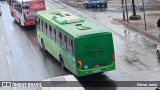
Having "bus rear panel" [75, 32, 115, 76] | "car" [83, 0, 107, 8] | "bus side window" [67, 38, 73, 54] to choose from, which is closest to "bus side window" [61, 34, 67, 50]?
"bus side window" [67, 38, 73, 54]

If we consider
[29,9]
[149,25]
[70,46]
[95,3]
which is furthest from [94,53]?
[95,3]

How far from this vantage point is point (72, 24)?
2380 centimetres

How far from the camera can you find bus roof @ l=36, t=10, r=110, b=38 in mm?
21344

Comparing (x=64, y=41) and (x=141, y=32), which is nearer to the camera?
(x=64, y=41)

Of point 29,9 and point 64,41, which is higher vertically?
point 29,9

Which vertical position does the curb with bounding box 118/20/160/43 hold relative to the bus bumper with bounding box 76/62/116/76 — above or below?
above

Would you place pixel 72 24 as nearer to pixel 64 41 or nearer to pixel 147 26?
pixel 64 41

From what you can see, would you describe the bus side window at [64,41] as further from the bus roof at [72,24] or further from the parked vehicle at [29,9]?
the parked vehicle at [29,9]

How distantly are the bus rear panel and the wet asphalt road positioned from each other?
1.21m

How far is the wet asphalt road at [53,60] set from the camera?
22859 mm

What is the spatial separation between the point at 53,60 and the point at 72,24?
13.5ft

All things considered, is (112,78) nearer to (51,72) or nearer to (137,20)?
(51,72)

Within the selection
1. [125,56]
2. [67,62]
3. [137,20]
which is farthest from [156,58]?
[137,20]

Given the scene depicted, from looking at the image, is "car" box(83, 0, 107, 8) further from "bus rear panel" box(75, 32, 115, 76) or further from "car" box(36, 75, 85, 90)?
"car" box(36, 75, 85, 90)
